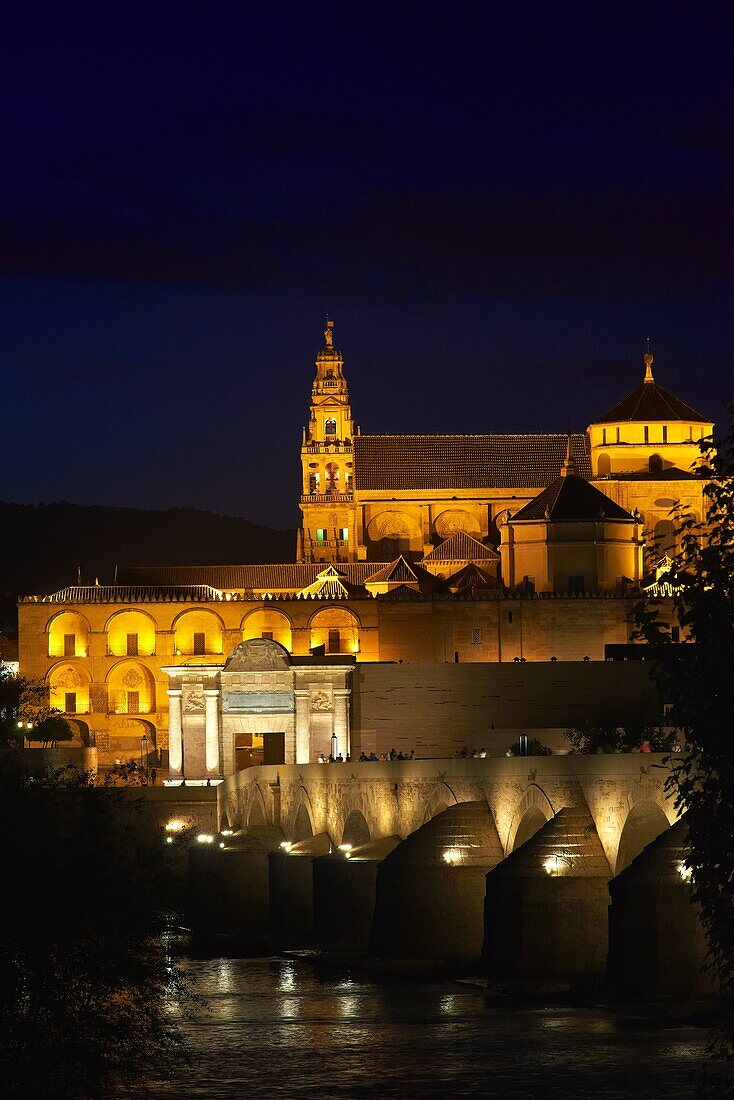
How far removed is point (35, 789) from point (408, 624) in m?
38.2

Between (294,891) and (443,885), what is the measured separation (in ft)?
28.9

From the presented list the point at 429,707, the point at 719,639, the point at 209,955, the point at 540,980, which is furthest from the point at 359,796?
the point at 719,639

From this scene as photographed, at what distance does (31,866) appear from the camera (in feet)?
74.2

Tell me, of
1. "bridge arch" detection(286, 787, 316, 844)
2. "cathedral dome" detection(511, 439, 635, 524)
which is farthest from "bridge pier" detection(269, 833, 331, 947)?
"cathedral dome" detection(511, 439, 635, 524)

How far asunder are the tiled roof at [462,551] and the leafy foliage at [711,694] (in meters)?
58.6

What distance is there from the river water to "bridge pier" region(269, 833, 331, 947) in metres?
8.36

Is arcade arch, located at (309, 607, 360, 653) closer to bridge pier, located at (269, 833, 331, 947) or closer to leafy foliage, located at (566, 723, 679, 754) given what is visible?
leafy foliage, located at (566, 723, 679, 754)

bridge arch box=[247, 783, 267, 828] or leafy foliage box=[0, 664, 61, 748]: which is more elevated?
leafy foliage box=[0, 664, 61, 748]

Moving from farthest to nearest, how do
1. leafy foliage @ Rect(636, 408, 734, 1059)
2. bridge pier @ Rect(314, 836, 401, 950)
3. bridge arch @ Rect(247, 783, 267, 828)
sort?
bridge arch @ Rect(247, 783, 267, 828) < bridge pier @ Rect(314, 836, 401, 950) < leafy foliage @ Rect(636, 408, 734, 1059)

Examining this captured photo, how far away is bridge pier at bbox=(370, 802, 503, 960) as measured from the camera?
3388cm

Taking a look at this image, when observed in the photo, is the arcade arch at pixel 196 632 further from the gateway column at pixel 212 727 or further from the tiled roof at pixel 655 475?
the tiled roof at pixel 655 475

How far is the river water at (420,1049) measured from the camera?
25219 millimetres

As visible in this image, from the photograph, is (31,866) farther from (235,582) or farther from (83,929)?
(235,582)

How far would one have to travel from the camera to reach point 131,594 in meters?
71.6
